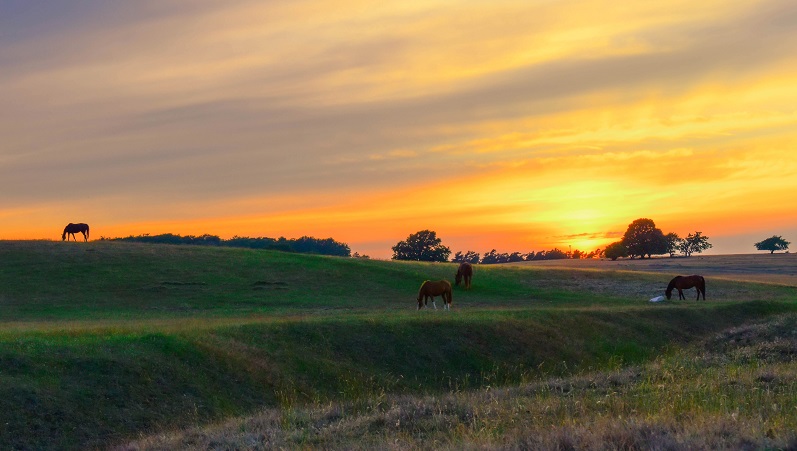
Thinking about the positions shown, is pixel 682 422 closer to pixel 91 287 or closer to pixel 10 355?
pixel 10 355

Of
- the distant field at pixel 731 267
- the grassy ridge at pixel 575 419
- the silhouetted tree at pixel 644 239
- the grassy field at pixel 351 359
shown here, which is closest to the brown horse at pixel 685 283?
the grassy field at pixel 351 359

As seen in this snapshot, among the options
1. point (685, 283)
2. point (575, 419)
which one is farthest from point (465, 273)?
point (575, 419)

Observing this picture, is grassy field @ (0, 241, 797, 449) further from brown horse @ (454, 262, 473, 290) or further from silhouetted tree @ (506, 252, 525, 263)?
silhouetted tree @ (506, 252, 525, 263)

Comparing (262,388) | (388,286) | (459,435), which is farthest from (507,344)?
(388,286)

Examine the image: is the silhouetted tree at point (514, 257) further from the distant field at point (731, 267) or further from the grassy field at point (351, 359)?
the grassy field at point (351, 359)

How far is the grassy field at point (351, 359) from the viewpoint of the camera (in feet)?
42.7

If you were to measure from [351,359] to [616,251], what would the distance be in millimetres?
109763

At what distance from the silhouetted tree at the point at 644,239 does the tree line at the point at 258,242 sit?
49.6 m

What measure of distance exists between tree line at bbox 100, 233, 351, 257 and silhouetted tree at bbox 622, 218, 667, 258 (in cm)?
4958

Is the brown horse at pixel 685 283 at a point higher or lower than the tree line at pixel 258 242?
lower

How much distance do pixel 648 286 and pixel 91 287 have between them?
44942 millimetres

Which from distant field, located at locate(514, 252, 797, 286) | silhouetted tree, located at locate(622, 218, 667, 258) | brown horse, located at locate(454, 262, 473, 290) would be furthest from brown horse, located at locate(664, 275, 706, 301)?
silhouetted tree, located at locate(622, 218, 667, 258)

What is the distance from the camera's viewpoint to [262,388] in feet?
86.3

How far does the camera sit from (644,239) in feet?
422
